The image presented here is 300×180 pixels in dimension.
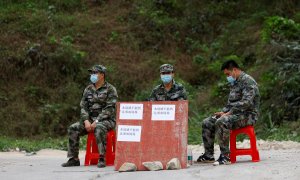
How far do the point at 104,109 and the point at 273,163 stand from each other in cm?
305

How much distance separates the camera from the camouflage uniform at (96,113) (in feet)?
35.1

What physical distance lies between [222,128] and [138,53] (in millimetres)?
14352

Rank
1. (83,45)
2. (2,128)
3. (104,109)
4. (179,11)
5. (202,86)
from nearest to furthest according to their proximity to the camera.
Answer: (104,109) < (2,128) < (202,86) < (83,45) < (179,11)

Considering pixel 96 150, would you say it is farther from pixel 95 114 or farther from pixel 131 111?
pixel 131 111

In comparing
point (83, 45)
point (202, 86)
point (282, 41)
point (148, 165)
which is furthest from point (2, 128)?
point (148, 165)

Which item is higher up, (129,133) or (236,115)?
(236,115)

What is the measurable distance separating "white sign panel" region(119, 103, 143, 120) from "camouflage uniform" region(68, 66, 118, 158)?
0.90 m

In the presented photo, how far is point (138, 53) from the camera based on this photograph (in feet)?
78.4

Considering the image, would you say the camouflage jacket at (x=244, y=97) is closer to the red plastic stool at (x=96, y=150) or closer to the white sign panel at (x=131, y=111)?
the white sign panel at (x=131, y=111)

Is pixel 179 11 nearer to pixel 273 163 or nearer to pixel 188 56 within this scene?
pixel 188 56

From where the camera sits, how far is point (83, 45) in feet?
77.3

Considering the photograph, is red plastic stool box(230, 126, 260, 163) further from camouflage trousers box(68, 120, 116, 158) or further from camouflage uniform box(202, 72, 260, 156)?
camouflage trousers box(68, 120, 116, 158)

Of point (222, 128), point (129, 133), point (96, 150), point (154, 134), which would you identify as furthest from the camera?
point (96, 150)

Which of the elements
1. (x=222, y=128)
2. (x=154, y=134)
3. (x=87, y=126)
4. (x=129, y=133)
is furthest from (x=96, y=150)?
(x=222, y=128)
